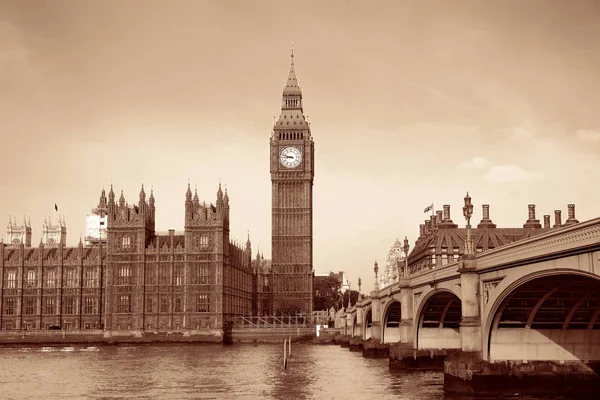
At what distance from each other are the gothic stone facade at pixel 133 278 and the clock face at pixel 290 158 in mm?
29276

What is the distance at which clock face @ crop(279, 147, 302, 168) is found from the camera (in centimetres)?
18175

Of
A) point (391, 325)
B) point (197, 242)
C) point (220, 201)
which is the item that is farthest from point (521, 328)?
point (220, 201)

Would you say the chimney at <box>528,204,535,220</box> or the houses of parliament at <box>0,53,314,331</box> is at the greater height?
the chimney at <box>528,204,535,220</box>

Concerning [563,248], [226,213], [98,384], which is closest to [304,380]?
[98,384]

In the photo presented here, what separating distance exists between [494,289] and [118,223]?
110 metres

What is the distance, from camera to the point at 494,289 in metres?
46.7

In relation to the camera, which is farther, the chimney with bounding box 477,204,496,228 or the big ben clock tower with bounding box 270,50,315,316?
the big ben clock tower with bounding box 270,50,315,316

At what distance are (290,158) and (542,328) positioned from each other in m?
136

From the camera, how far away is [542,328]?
4809 centimetres

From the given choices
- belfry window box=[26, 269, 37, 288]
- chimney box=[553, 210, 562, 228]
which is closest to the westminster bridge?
chimney box=[553, 210, 562, 228]

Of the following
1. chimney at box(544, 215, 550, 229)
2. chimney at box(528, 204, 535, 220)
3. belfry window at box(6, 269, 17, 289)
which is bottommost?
Result: belfry window at box(6, 269, 17, 289)

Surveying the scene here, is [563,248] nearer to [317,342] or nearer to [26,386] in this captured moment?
[26,386]

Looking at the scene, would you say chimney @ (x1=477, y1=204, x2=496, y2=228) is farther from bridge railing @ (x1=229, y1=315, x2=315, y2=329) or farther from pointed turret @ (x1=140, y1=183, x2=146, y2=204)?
pointed turret @ (x1=140, y1=183, x2=146, y2=204)

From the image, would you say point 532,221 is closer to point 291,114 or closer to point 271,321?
point 271,321
